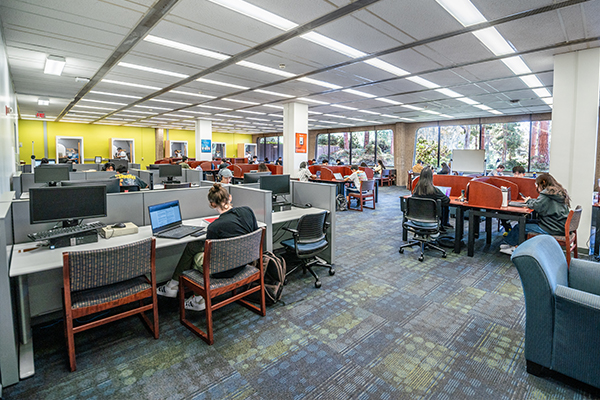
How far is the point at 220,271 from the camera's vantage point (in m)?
2.26

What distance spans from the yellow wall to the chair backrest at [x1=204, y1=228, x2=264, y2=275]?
16148mm

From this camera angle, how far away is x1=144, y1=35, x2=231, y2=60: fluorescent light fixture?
4020mm

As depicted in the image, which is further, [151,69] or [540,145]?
[540,145]

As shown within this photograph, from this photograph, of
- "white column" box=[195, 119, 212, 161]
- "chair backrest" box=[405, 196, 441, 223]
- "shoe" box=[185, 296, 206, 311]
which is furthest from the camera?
"white column" box=[195, 119, 212, 161]

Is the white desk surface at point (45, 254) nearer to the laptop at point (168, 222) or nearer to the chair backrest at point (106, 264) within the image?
the laptop at point (168, 222)

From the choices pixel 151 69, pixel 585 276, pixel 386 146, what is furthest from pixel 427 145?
pixel 585 276

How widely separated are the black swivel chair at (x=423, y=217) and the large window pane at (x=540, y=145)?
901 centimetres

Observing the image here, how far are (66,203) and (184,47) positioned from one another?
9.18 feet

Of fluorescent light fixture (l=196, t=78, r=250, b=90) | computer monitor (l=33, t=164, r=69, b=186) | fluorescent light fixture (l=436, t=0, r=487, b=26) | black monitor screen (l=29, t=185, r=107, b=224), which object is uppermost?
fluorescent light fixture (l=196, t=78, r=250, b=90)

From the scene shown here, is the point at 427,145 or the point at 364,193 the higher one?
the point at 427,145

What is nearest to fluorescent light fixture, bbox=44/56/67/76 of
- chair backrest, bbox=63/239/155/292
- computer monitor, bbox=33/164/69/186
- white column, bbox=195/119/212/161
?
computer monitor, bbox=33/164/69/186

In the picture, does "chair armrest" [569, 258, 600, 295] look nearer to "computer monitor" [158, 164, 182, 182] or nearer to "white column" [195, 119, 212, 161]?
"computer monitor" [158, 164, 182, 182]

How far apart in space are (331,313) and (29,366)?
7.10 feet

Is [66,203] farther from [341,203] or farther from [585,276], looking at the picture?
[341,203]
